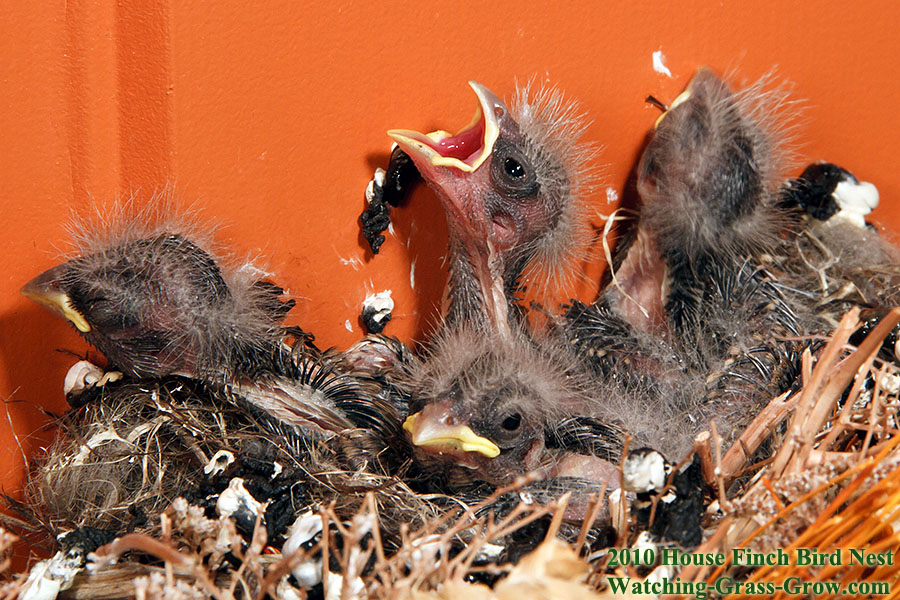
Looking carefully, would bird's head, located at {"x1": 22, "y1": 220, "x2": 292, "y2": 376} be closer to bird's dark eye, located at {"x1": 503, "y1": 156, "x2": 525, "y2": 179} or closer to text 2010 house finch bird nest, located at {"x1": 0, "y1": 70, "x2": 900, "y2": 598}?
text 2010 house finch bird nest, located at {"x1": 0, "y1": 70, "x2": 900, "y2": 598}

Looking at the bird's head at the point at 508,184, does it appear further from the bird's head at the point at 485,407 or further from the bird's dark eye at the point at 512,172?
the bird's head at the point at 485,407

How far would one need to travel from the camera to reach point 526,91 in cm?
98

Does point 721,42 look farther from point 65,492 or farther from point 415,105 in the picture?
point 65,492

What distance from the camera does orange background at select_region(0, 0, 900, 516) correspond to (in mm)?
823

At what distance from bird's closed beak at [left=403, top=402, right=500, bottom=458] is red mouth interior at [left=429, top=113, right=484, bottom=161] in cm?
31

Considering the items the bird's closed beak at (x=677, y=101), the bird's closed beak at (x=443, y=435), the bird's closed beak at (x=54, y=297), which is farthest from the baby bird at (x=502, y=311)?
the bird's closed beak at (x=54, y=297)

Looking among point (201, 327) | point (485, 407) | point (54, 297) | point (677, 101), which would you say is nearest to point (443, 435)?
point (485, 407)

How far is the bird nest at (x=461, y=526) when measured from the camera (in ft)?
1.89

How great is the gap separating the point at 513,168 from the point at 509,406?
0.90 ft

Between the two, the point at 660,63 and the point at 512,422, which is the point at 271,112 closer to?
the point at 512,422

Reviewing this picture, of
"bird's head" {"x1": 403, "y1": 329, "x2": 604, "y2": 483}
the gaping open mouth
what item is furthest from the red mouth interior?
"bird's head" {"x1": 403, "y1": 329, "x2": 604, "y2": 483}

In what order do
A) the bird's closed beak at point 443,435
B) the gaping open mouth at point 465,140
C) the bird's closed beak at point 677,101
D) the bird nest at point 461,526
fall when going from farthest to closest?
1. the bird's closed beak at point 677,101
2. the gaping open mouth at point 465,140
3. the bird's closed beak at point 443,435
4. the bird nest at point 461,526

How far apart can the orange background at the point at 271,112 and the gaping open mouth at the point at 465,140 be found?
Result: 0.21 feet

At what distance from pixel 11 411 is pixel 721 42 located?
3.46 feet
